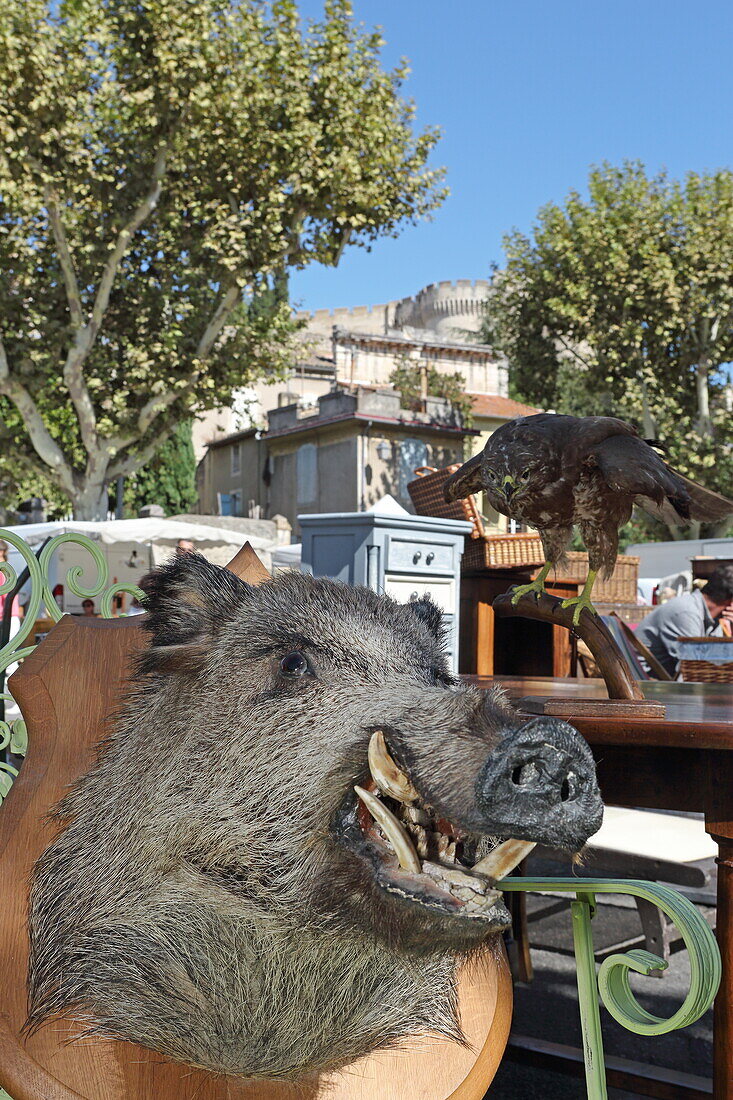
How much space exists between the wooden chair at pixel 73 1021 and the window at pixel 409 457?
2429 centimetres

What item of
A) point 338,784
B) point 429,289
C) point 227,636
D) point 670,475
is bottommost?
point 338,784

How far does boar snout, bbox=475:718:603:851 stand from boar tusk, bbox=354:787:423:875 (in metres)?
0.11

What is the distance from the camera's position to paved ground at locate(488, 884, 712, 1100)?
9.45 feet

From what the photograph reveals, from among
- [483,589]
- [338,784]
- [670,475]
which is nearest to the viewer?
[338,784]

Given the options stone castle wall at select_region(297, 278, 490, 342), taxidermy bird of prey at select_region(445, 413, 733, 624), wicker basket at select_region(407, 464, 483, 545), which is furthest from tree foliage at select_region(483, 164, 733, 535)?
stone castle wall at select_region(297, 278, 490, 342)

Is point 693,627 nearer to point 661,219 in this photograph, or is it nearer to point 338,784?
point 338,784

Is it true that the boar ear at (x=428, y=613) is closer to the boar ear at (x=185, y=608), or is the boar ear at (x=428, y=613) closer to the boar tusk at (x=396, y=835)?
the boar ear at (x=185, y=608)

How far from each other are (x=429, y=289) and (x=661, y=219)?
34.8 m

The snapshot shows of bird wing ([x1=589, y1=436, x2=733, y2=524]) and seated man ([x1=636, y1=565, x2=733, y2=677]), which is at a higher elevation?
bird wing ([x1=589, y1=436, x2=733, y2=524])

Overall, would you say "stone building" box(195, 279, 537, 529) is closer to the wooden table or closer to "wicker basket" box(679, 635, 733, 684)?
"wicker basket" box(679, 635, 733, 684)

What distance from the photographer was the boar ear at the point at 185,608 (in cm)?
124

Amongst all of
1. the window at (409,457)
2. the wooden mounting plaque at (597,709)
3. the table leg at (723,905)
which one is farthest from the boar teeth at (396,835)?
the window at (409,457)

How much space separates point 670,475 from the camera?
5.80 ft

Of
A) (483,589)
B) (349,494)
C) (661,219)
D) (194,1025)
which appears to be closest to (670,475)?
(194,1025)
